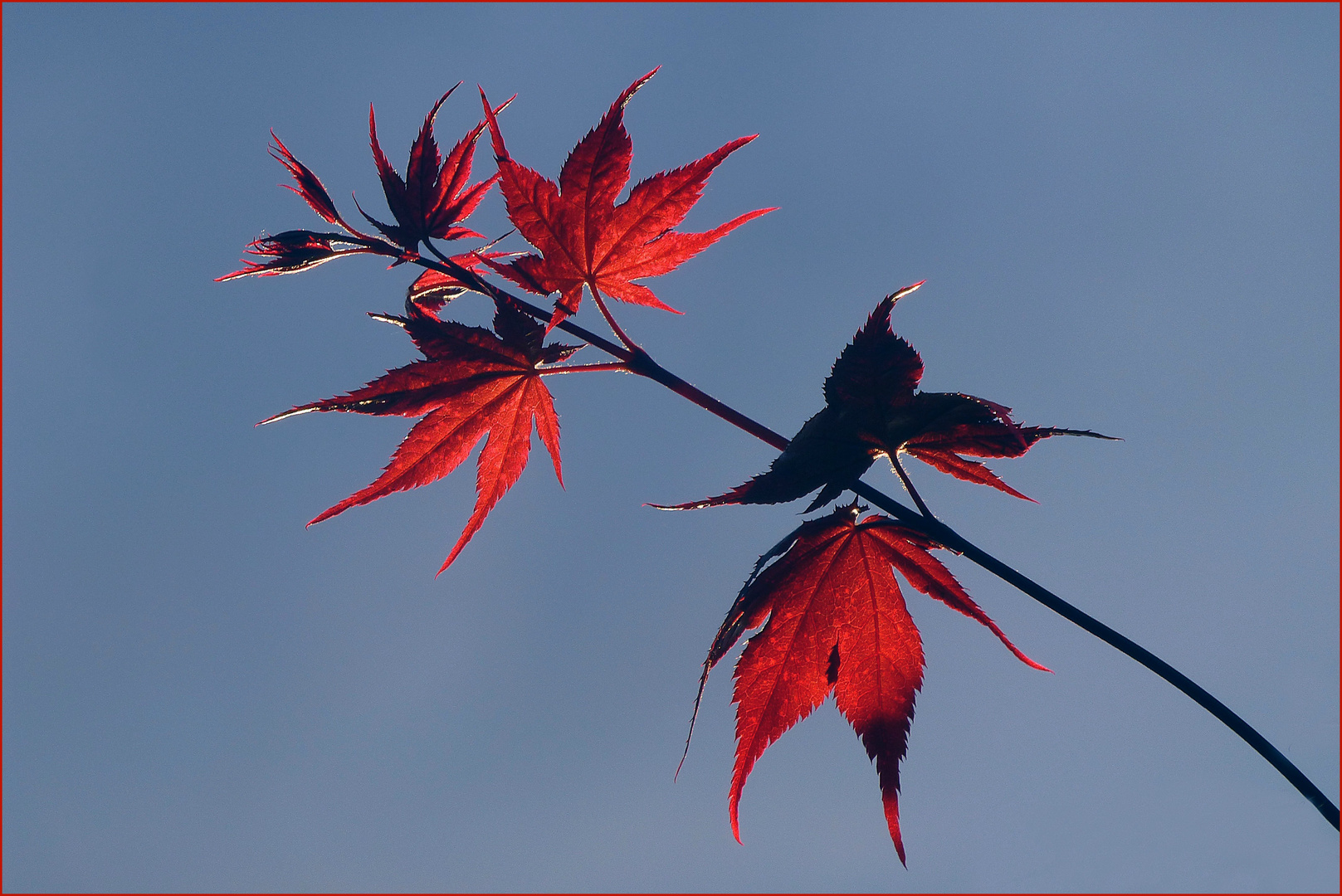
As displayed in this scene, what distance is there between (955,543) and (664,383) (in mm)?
521

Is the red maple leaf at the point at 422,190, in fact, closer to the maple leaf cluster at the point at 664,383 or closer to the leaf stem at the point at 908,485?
the maple leaf cluster at the point at 664,383

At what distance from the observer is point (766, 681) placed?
1.45 m

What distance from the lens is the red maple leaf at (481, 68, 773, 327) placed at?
1.44 m

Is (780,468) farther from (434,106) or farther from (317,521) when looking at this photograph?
(434,106)

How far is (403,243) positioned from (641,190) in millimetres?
474

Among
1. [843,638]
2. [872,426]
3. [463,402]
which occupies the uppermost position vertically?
[463,402]

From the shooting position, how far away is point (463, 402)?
153cm

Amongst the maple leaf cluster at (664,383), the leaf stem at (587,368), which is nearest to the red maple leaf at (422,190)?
the maple leaf cluster at (664,383)

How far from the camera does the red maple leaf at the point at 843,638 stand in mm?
1397

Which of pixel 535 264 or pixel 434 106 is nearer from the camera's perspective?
pixel 535 264

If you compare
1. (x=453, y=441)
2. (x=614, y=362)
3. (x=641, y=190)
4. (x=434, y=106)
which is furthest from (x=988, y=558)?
(x=434, y=106)

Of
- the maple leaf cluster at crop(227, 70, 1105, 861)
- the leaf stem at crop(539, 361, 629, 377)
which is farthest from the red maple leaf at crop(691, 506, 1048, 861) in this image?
the leaf stem at crop(539, 361, 629, 377)

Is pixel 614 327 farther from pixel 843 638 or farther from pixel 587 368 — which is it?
pixel 843 638

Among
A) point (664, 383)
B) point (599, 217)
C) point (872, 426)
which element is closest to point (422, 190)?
point (599, 217)
